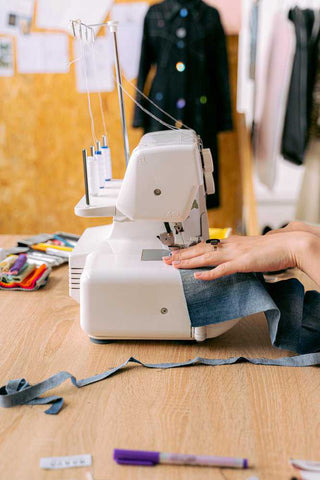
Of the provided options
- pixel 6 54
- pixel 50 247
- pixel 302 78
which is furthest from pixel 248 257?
pixel 6 54

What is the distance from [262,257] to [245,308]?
123mm

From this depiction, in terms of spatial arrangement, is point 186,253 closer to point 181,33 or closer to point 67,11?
point 181,33

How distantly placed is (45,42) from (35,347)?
305 cm

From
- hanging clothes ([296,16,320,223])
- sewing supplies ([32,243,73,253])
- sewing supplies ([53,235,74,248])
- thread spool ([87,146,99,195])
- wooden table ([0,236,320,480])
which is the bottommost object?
hanging clothes ([296,16,320,223])

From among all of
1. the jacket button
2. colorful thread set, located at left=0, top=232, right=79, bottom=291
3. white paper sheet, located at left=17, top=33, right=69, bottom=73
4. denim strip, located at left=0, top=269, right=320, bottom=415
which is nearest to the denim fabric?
denim strip, located at left=0, top=269, right=320, bottom=415

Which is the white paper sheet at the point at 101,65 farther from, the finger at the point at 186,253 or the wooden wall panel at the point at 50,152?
the finger at the point at 186,253

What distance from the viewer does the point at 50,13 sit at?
404 centimetres

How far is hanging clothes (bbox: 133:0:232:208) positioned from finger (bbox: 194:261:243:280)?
239cm

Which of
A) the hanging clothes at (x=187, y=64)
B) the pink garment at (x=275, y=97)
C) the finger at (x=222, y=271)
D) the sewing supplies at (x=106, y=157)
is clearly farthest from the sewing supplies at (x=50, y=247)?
the pink garment at (x=275, y=97)

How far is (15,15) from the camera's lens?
160 inches

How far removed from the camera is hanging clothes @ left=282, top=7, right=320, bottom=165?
11.2 feet

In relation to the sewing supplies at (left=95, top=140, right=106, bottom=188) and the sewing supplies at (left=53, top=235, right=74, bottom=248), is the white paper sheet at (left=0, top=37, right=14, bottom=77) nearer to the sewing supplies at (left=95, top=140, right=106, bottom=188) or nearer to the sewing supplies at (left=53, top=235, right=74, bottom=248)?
the sewing supplies at (left=53, top=235, right=74, bottom=248)

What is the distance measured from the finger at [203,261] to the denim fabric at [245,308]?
17 mm

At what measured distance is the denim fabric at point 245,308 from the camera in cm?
142
